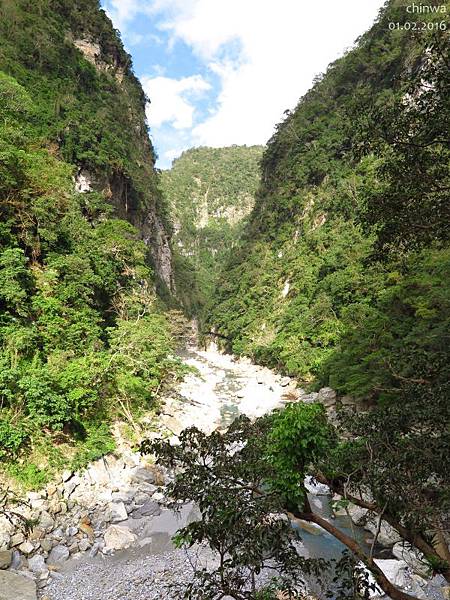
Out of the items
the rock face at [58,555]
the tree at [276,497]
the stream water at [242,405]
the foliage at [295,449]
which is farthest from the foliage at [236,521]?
the rock face at [58,555]

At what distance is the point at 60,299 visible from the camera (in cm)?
1460

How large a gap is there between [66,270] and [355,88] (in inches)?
1723

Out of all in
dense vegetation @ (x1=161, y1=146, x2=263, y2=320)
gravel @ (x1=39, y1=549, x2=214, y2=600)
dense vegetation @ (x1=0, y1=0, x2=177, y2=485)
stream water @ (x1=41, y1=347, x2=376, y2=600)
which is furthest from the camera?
dense vegetation @ (x1=161, y1=146, x2=263, y2=320)

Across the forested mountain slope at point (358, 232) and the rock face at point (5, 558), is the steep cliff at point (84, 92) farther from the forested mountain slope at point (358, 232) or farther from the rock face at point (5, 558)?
the rock face at point (5, 558)

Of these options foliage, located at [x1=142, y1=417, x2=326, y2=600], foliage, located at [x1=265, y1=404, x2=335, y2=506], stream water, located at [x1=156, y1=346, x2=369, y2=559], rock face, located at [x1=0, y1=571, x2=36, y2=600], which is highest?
foliage, located at [x1=265, y1=404, x2=335, y2=506]

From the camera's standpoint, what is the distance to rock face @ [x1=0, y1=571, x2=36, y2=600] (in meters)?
7.03

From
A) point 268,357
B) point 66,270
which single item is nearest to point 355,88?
point 268,357

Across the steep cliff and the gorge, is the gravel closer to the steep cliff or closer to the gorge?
the gorge

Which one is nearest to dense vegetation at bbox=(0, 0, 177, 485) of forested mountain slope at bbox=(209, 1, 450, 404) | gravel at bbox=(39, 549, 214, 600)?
gravel at bbox=(39, 549, 214, 600)

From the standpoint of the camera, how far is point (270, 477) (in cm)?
406

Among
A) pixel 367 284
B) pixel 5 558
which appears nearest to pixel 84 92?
pixel 367 284

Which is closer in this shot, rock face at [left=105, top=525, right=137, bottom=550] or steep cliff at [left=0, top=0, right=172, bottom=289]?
rock face at [left=105, top=525, right=137, bottom=550]

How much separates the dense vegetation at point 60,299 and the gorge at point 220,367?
0.09m

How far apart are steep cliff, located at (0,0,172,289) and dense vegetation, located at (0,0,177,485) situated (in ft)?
0.58
